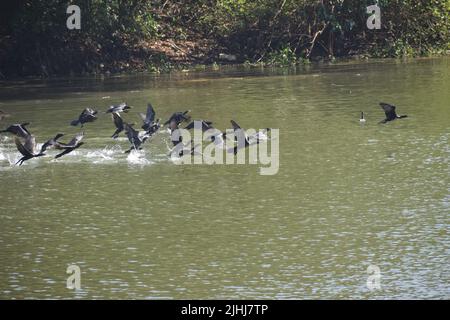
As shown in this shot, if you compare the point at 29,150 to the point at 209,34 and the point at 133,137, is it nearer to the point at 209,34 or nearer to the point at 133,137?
the point at 133,137

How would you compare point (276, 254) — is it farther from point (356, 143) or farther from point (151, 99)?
point (151, 99)

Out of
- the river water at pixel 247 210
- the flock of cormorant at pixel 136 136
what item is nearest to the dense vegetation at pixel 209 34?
the river water at pixel 247 210

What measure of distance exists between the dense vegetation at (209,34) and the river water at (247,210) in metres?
6.18

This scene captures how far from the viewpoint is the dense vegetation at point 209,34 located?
909 inches

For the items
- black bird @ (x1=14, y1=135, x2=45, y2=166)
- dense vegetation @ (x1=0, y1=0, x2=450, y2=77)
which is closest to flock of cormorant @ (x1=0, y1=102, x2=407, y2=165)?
black bird @ (x1=14, y1=135, x2=45, y2=166)

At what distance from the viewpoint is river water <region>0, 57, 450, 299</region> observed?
7.83 m

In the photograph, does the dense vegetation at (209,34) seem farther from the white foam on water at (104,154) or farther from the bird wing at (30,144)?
the bird wing at (30,144)

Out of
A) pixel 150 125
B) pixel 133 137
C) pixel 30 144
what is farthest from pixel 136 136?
pixel 30 144

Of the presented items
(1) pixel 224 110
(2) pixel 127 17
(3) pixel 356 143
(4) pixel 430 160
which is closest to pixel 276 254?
(4) pixel 430 160

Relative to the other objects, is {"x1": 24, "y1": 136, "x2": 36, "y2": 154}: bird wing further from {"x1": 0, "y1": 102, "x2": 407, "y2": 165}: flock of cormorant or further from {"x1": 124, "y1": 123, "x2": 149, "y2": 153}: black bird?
{"x1": 124, "y1": 123, "x2": 149, "y2": 153}: black bird

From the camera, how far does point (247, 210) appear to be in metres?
9.98

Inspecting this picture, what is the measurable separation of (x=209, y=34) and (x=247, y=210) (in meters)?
15.8

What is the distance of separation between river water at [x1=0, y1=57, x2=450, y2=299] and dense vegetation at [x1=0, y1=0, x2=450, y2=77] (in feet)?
20.3

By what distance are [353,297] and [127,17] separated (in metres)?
16.6
